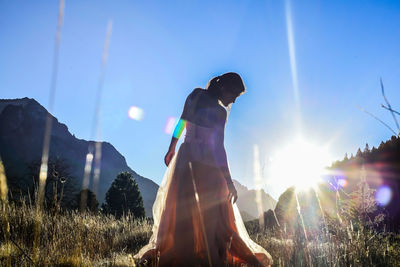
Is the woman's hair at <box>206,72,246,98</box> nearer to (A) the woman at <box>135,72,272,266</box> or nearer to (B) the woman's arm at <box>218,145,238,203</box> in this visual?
(A) the woman at <box>135,72,272,266</box>

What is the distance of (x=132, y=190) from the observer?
95.4ft

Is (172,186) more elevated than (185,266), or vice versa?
(172,186)

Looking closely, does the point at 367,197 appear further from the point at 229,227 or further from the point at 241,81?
the point at 241,81

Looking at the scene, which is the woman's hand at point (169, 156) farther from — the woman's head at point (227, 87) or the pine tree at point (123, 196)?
the pine tree at point (123, 196)

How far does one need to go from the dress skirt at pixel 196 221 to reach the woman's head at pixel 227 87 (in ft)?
2.30

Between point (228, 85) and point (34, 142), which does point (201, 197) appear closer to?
point (228, 85)

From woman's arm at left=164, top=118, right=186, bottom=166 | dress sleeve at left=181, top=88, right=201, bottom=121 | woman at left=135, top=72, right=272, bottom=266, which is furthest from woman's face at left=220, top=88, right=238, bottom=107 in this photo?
woman's arm at left=164, top=118, right=186, bottom=166

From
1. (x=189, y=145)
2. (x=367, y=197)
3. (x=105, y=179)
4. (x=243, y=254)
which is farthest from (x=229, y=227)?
(x=105, y=179)

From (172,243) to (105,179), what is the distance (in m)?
131

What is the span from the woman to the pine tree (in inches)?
969

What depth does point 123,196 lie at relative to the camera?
27.4 meters

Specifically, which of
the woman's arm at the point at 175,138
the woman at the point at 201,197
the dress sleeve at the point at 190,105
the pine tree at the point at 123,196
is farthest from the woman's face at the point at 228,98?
the pine tree at the point at 123,196

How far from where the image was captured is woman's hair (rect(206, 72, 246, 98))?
150 inches

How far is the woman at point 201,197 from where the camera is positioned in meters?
3.36
